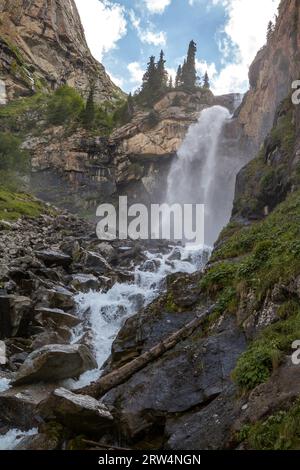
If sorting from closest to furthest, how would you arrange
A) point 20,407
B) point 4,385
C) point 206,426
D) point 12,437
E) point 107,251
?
point 206,426 < point 12,437 < point 20,407 < point 4,385 < point 107,251

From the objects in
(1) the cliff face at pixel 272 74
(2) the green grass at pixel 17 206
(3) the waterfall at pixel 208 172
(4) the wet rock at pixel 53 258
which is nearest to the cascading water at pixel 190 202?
(3) the waterfall at pixel 208 172

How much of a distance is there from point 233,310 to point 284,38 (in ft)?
177

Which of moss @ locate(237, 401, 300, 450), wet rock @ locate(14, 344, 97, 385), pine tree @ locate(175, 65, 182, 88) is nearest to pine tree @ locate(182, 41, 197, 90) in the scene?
pine tree @ locate(175, 65, 182, 88)

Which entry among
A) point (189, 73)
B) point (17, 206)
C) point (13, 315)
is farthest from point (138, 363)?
point (189, 73)

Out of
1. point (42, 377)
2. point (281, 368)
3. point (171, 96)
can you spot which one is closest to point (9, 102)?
point (171, 96)

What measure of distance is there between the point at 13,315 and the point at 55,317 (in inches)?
85.9

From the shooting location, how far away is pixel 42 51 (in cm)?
10850

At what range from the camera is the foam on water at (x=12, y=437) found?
1116 centimetres

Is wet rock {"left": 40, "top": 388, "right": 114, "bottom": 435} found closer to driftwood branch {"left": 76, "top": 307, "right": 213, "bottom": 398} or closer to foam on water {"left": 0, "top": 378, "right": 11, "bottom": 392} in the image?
driftwood branch {"left": 76, "top": 307, "right": 213, "bottom": 398}

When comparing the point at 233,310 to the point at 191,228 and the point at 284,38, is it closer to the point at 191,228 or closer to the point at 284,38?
the point at 191,228

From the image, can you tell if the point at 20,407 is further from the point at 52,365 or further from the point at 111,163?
the point at 111,163

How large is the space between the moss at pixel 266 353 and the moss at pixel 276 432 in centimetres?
124

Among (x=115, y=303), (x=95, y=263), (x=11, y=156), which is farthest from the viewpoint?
(x=11, y=156)
